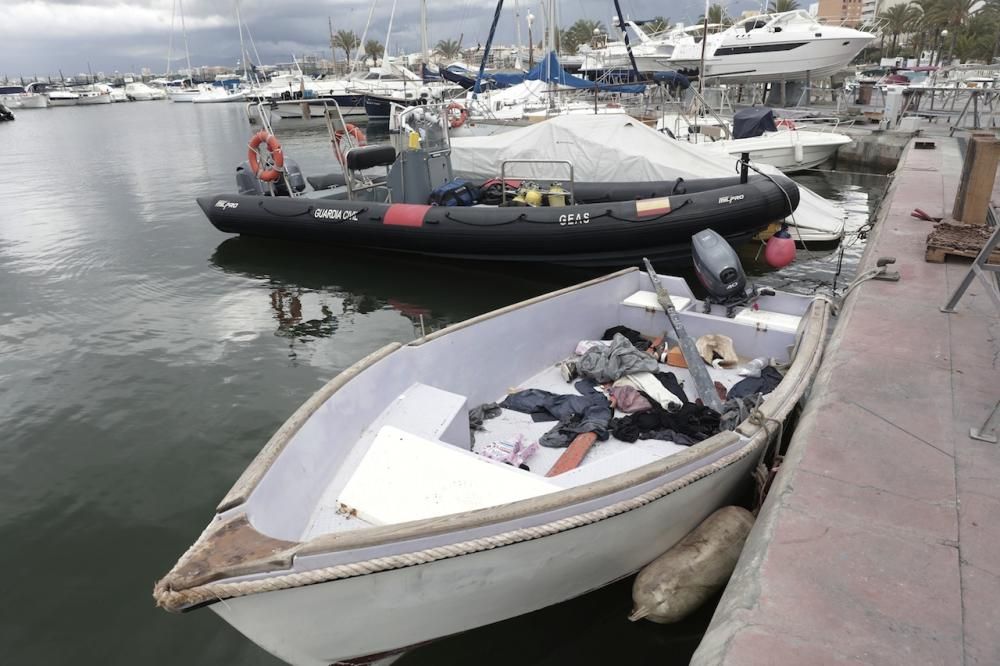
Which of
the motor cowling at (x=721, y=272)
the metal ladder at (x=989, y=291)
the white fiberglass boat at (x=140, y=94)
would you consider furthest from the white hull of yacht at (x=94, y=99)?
the metal ladder at (x=989, y=291)

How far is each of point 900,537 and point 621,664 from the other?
1582 millimetres

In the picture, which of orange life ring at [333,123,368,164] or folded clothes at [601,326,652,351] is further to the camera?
orange life ring at [333,123,368,164]

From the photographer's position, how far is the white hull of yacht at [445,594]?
2604 mm

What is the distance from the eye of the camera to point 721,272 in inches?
236

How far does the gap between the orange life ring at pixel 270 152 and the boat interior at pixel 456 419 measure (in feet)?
23.8

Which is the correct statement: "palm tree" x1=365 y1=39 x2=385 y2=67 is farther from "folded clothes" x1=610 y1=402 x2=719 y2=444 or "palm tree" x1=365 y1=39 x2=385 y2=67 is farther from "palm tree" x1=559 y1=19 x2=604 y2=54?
"folded clothes" x1=610 y1=402 x2=719 y2=444

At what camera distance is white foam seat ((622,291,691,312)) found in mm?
6023

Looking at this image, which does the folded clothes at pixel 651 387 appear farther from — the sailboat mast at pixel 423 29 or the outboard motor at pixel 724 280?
→ the sailboat mast at pixel 423 29

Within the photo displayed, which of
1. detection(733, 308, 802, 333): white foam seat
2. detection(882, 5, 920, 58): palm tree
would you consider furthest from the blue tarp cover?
detection(882, 5, 920, 58): palm tree

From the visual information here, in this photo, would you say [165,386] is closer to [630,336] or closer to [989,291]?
[630,336]

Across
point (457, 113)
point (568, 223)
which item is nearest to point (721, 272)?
point (568, 223)

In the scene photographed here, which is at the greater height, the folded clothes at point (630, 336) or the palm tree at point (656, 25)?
the palm tree at point (656, 25)

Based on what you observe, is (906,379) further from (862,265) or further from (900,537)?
(862,265)

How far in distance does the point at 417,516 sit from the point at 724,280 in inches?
165
